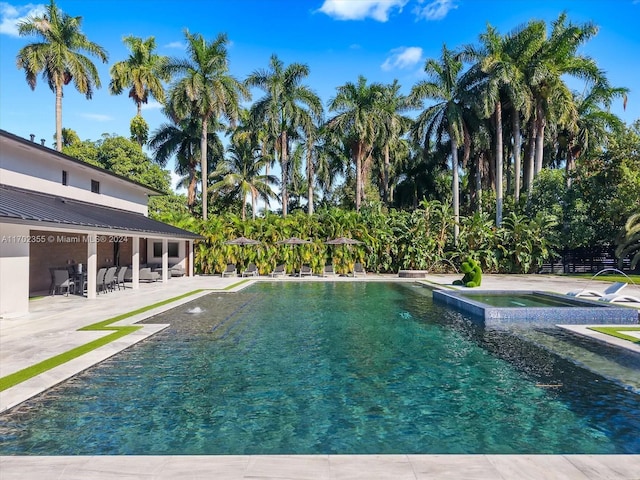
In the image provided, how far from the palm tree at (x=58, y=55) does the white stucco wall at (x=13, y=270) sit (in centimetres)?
2348

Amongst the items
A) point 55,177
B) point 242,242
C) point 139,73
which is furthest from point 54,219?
point 139,73

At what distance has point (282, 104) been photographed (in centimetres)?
3491

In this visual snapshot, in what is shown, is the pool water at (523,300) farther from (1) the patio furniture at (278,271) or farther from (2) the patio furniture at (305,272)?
(1) the patio furniture at (278,271)

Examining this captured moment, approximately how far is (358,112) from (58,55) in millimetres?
23826

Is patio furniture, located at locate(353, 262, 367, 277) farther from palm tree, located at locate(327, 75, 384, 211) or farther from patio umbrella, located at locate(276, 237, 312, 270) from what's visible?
palm tree, located at locate(327, 75, 384, 211)

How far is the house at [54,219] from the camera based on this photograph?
11.6 metres

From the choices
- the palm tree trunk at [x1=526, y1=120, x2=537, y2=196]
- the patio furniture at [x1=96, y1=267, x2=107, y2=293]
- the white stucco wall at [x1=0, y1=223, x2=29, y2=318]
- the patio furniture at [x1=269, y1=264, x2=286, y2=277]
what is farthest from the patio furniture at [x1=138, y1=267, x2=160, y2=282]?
the palm tree trunk at [x1=526, y1=120, x2=537, y2=196]

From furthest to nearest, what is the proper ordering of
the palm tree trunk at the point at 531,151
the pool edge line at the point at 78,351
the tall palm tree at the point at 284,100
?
the palm tree trunk at the point at 531,151 < the tall palm tree at the point at 284,100 < the pool edge line at the point at 78,351

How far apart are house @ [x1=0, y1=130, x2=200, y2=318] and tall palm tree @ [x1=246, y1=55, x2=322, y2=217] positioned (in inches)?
487

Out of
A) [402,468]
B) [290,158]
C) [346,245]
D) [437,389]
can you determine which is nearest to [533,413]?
[437,389]

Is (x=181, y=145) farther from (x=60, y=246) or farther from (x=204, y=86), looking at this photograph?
(x=60, y=246)

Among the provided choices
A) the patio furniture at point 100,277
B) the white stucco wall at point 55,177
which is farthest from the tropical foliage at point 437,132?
the patio furniture at point 100,277

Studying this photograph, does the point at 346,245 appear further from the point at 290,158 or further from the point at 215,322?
the point at 215,322

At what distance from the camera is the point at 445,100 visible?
33562 mm
